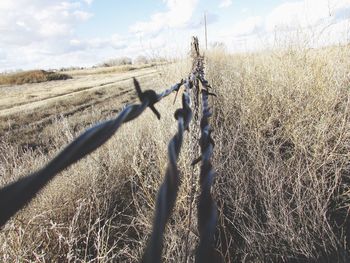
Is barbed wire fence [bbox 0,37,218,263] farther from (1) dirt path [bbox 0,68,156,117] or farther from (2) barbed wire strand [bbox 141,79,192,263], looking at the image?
(1) dirt path [bbox 0,68,156,117]

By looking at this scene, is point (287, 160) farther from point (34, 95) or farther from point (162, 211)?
point (34, 95)

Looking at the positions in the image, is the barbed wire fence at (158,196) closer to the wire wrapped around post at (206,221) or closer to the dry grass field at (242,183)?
the wire wrapped around post at (206,221)

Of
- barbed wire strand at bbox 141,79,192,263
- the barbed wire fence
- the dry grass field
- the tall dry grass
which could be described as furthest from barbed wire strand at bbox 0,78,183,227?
the tall dry grass

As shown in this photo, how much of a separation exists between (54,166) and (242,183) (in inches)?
107

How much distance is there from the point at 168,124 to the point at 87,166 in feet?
3.65

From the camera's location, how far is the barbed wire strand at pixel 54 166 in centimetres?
43

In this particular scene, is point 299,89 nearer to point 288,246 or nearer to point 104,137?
point 288,246

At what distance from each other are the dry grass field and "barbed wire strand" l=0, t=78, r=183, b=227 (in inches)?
38.6

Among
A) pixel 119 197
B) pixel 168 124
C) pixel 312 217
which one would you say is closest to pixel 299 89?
pixel 168 124

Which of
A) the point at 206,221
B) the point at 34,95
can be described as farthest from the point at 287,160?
the point at 34,95

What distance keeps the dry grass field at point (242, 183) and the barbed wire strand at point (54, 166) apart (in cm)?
98

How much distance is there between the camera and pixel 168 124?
4219 millimetres

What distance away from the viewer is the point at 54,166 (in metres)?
0.49

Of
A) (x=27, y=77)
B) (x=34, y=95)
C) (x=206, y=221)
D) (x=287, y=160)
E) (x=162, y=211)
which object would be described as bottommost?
(x=27, y=77)
